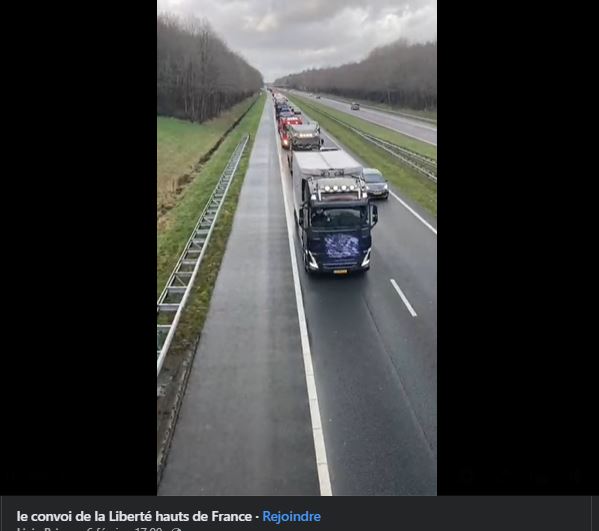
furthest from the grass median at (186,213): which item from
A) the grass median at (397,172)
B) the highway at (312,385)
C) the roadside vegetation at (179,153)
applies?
the grass median at (397,172)

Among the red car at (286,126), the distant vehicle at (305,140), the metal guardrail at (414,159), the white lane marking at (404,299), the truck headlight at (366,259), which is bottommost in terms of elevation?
the white lane marking at (404,299)

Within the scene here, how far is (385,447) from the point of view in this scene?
928cm

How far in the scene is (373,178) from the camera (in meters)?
28.2

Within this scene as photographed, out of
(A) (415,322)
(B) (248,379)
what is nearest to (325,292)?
(A) (415,322)

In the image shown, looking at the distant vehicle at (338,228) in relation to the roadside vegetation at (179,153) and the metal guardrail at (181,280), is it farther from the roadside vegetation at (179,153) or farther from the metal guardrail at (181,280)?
the roadside vegetation at (179,153)

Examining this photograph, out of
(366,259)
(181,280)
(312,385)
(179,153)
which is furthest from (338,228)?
(179,153)

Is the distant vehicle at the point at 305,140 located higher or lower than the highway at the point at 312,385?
higher

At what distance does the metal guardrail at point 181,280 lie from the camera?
42.8 ft

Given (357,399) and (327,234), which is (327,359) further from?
(327,234)

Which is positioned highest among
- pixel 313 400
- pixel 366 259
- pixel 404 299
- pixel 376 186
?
pixel 376 186

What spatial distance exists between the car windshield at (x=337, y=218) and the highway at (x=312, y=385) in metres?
1.75

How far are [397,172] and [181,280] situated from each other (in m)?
21.8

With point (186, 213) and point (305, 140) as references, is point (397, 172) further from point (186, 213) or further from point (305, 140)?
point (186, 213)
